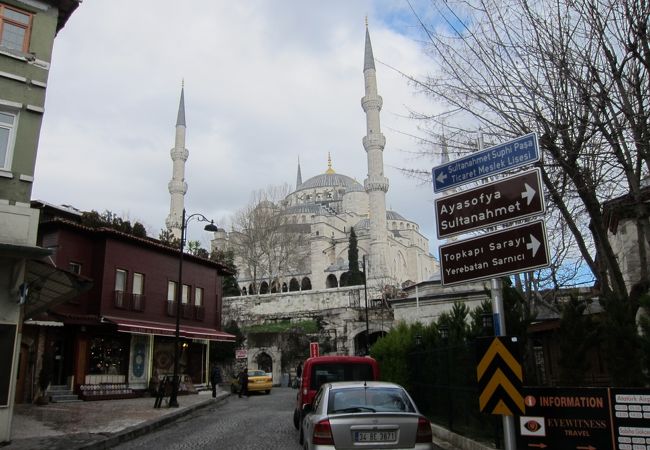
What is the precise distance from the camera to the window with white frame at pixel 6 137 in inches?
440

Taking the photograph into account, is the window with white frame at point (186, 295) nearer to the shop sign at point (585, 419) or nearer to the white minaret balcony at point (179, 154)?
the shop sign at point (585, 419)

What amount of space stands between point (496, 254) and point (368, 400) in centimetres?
261

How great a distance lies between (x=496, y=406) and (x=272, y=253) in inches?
2139

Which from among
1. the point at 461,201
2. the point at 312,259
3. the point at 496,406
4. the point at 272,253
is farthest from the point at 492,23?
the point at 312,259

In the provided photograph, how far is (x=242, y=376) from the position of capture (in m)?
28.1

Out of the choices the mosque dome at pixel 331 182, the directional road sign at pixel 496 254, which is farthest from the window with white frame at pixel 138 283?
the mosque dome at pixel 331 182

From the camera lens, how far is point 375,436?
6363 millimetres

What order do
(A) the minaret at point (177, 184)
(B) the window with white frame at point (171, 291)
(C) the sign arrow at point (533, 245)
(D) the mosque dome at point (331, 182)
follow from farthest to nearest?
(D) the mosque dome at point (331, 182) < (A) the minaret at point (177, 184) < (B) the window with white frame at point (171, 291) < (C) the sign arrow at point (533, 245)

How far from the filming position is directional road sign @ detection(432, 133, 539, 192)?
604 centimetres

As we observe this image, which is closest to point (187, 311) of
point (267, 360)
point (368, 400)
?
point (267, 360)

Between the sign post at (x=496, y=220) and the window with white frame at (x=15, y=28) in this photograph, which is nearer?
the sign post at (x=496, y=220)

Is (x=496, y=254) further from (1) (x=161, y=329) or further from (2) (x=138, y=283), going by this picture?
(2) (x=138, y=283)

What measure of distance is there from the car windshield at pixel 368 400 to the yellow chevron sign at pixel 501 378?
127 cm

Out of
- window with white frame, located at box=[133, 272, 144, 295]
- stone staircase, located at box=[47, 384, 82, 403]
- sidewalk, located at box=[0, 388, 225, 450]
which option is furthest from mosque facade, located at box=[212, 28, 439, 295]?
sidewalk, located at box=[0, 388, 225, 450]
